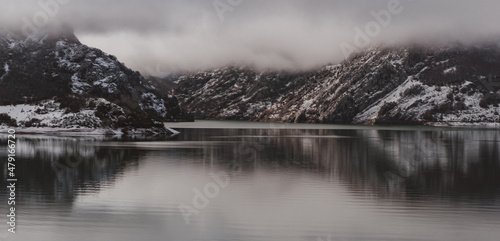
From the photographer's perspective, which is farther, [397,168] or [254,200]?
[397,168]

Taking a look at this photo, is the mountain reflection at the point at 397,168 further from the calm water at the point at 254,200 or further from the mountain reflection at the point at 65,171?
the mountain reflection at the point at 65,171

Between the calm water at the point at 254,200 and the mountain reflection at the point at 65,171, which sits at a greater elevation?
the mountain reflection at the point at 65,171

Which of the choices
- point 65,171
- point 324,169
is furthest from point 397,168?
point 65,171

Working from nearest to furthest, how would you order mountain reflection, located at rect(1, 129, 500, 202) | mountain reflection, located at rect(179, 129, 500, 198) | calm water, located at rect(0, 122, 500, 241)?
calm water, located at rect(0, 122, 500, 241) < mountain reflection, located at rect(1, 129, 500, 202) < mountain reflection, located at rect(179, 129, 500, 198)

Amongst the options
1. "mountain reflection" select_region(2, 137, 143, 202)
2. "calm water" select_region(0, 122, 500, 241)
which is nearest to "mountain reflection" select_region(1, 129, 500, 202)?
"mountain reflection" select_region(2, 137, 143, 202)

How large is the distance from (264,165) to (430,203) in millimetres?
30372

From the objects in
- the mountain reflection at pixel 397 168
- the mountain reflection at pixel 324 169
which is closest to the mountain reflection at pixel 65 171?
the mountain reflection at pixel 324 169

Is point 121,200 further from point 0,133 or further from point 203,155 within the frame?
point 0,133

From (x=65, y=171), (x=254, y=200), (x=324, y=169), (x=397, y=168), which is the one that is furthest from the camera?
(x=397, y=168)

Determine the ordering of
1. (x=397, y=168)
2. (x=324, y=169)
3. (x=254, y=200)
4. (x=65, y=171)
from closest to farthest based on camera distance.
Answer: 1. (x=254, y=200)
2. (x=65, y=171)
3. (x=324, y=169)
4. (x=397, y=168)

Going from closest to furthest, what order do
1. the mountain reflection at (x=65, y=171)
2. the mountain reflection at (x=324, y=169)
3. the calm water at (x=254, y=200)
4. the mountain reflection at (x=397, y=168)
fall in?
1. the calm water at (x=254, y=200)
2. the mountain reflection at (x=65, y=171)
3. the mountain reflection at (x=324, y=169)
4. the mountain reflection at (x=397, y=168)

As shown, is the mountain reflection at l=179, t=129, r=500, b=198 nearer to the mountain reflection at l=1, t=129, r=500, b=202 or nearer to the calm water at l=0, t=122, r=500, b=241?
the mountain reflection at l=1, t=129, r=500, b=202

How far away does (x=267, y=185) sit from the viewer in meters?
48.4

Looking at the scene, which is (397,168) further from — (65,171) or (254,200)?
(65,171)
